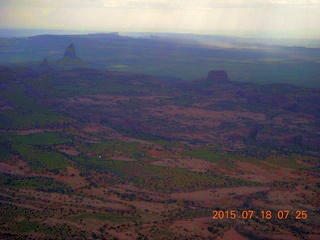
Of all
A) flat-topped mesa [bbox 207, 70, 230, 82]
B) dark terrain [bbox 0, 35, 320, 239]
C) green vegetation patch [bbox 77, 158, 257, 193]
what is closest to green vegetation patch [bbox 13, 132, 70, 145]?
dark terrain [bbox 0, 35, 320, 239]

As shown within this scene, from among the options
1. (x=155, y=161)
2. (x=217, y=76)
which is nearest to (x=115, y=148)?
(x=155, y=161)

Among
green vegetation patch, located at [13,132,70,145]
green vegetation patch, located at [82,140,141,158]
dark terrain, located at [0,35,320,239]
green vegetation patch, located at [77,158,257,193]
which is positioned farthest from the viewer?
green vegetation patch, located at [13,132,70,145]

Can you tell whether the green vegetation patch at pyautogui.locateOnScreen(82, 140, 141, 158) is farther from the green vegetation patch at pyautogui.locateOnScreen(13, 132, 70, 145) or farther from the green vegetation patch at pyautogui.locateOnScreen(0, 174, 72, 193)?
the green vegetation patch at pyautogui.locateOnScreen(0, 174, 72, 193)

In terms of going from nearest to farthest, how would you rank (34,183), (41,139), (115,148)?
1. (34,183)
2. (115,148)
3. (41,139)

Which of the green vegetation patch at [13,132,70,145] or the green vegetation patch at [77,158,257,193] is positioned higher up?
the green vegetation patch at [13,132,70,145]

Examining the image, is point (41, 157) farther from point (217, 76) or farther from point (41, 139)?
point (217, 76)

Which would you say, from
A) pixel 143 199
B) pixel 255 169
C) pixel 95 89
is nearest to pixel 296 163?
pixel 255 169

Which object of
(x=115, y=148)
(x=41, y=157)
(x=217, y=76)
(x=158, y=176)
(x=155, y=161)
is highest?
(x=217, y=76)

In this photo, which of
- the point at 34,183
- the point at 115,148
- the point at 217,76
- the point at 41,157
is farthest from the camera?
the point at 217,76

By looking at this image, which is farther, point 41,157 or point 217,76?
point 217,76
